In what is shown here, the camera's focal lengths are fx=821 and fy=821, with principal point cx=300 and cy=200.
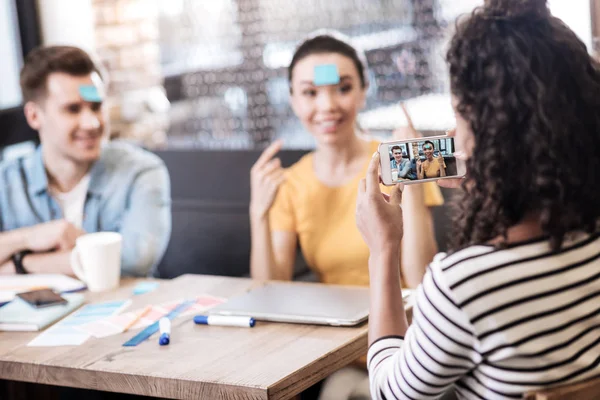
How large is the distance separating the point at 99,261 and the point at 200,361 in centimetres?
66

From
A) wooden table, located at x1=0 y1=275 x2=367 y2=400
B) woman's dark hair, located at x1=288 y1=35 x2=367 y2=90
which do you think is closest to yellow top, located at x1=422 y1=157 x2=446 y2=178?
wooden table, located at x1=0 y1=275 x2=367 y2=400

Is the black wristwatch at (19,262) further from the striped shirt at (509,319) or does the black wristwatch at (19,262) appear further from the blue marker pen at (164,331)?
the striped shirt at (509,319)

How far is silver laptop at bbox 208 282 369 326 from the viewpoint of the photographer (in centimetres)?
168

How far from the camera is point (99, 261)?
2.07 meters

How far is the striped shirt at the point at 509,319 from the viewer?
1067 millimetres

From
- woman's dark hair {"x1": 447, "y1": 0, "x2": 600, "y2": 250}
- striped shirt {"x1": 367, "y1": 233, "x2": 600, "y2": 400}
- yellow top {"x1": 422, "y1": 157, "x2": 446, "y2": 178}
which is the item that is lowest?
striped shirt {"x1": 367, "y1": 233, "x2": 600, "y2": 400}

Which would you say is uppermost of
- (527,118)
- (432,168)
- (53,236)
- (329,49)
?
(329,49)

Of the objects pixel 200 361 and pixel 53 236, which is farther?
pixel 53 236

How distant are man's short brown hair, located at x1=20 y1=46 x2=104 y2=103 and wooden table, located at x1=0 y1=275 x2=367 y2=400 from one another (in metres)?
1.07

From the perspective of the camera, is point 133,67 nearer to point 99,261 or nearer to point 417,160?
point 99,261

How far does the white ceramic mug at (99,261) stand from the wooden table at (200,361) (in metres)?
0.33

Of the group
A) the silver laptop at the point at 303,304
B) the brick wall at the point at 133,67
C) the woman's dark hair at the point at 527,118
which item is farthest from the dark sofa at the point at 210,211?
the woman's dark hair at the point at 527,118

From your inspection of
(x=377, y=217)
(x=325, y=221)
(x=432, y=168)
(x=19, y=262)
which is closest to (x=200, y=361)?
(x=377, y=217)

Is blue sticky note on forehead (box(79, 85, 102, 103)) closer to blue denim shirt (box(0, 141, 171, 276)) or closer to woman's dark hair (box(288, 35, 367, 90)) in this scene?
blue denim shirt (box(0, 141, 171, 276))
